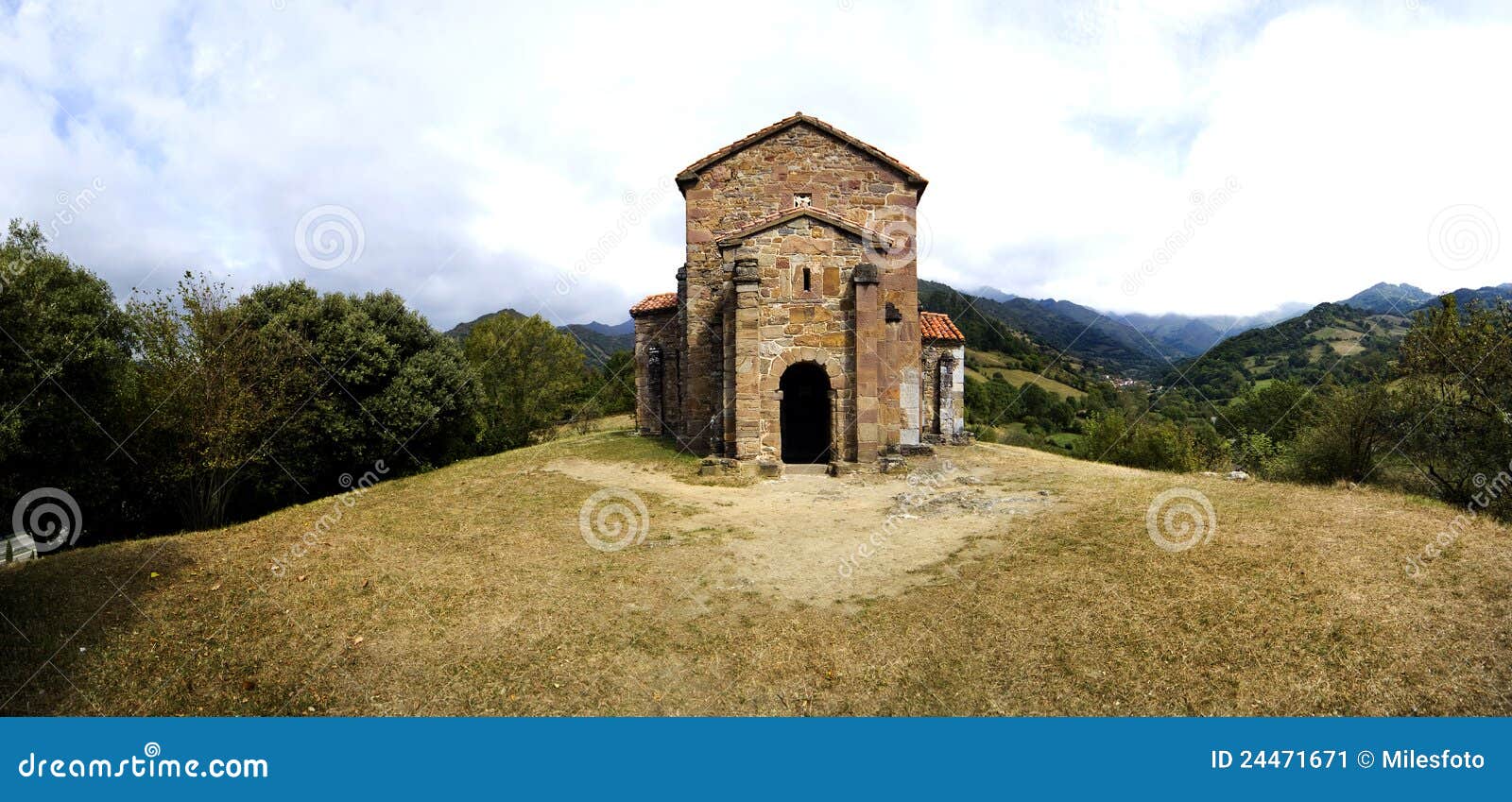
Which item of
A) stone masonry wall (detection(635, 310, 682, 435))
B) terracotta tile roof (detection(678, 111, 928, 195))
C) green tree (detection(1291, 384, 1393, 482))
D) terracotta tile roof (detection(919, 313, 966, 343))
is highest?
terracotta tile roof (detection(678, 111, 928, 195))

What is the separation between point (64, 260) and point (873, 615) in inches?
568

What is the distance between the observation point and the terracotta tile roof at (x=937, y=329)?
24.6 metres

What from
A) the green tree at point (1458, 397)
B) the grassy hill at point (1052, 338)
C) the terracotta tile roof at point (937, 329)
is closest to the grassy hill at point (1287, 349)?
the grassy hill at point (1052, 338)

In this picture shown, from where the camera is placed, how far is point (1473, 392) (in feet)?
45.5

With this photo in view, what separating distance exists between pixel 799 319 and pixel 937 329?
9.57 metres

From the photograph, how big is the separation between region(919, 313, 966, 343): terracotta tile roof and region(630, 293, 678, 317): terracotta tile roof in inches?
411

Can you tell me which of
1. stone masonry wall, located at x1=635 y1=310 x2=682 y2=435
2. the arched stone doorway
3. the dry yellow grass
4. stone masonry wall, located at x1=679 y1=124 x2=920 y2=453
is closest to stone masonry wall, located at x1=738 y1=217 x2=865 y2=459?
stone masonry wall, located at x1=679 y1=124 x2=920 y2=453

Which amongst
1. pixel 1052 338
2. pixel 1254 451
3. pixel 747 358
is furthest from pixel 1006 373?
pixel 747 358

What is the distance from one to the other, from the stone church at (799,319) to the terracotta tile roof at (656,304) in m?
0.10

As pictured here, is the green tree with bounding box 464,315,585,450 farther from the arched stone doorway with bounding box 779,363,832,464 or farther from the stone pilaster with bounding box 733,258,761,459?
the stone pilaster with bounding box 733,258,761,459

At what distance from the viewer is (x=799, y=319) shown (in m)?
18.0

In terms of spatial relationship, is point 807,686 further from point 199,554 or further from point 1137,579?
point 199,554

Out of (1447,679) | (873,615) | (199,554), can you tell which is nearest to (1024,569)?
(873,615)

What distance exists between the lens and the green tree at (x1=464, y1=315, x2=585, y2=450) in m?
30.9
